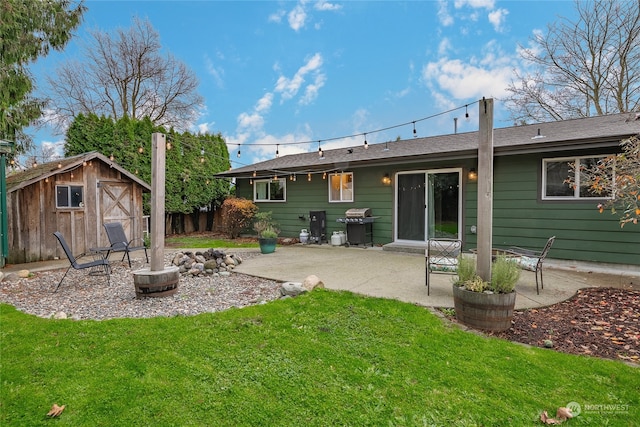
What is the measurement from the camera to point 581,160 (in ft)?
19.9

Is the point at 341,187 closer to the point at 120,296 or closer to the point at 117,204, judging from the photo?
the point at 117,204

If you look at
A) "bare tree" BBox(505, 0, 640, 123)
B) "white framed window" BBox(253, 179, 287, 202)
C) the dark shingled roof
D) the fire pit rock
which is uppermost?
"bare tree" BBox(505, 0, 640, 123)

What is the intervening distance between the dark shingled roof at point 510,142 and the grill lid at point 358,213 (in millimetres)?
1212

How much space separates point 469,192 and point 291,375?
652 cm

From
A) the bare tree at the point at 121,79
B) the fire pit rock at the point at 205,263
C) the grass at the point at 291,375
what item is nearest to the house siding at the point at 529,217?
the fire pit rock at the point at 205,263

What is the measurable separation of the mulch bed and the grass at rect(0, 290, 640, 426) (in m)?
0.32

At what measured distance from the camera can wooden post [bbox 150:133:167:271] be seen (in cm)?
432

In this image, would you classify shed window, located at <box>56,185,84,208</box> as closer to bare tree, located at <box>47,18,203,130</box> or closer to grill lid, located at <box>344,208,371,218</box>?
grill lid, located at <box>344,208,371,218</box>

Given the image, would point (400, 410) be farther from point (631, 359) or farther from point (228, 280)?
point (228, 280)

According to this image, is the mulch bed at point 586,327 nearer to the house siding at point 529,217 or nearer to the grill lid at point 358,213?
the house siding at point 529,217

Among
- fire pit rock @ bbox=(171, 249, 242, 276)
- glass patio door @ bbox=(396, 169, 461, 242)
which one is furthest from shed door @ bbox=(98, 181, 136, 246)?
glass patio door @ bbox=(396, 169, 461, 242)

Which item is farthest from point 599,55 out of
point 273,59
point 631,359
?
point 631,359

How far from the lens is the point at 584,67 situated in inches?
454

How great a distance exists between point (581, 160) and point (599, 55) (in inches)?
322
